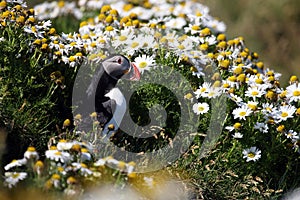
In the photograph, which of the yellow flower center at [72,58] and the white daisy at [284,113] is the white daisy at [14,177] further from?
the white daisy at [284,113]

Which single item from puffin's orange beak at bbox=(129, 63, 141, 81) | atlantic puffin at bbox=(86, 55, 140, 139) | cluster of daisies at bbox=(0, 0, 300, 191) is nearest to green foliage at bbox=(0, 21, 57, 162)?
cluster of daisies at bbox=(0, 0, 300, 191)

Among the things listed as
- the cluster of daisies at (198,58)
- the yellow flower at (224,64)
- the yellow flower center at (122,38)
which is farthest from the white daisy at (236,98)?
the yellow flower center at (122,38)

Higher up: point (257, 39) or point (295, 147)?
point (257, 39)

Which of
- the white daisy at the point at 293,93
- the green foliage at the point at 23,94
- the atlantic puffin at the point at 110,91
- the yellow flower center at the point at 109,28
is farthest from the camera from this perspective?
the yellow flower center at the point at 109,28

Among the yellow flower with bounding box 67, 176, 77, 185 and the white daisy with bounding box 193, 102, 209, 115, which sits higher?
the white daisy with bounding box 193, 102, 209, 115

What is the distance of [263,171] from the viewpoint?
4.09m

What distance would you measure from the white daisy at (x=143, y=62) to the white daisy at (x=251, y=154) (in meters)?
0.91

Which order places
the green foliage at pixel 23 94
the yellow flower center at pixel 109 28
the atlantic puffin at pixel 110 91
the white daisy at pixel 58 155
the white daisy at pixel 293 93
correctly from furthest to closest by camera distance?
the yellow flower center at pixel 109 28 < the white daisy at pixel 293 93 < the atlantic puffin at pixel 110 91 < the green foliage at pixel 23 94 < the white daisy at pixel 58 155

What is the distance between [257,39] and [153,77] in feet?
11.5

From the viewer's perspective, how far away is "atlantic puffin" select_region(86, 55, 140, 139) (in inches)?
151

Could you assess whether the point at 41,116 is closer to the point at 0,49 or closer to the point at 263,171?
the point at 0,49

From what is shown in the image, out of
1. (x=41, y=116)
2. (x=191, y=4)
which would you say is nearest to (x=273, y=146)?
(x=41, y=116)

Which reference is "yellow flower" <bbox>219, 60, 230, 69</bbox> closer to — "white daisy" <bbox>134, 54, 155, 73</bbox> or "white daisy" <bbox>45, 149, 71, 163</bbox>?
"white daisy" <bbox>134, 54, 155, 73</bbox>

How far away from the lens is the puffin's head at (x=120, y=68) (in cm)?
387
